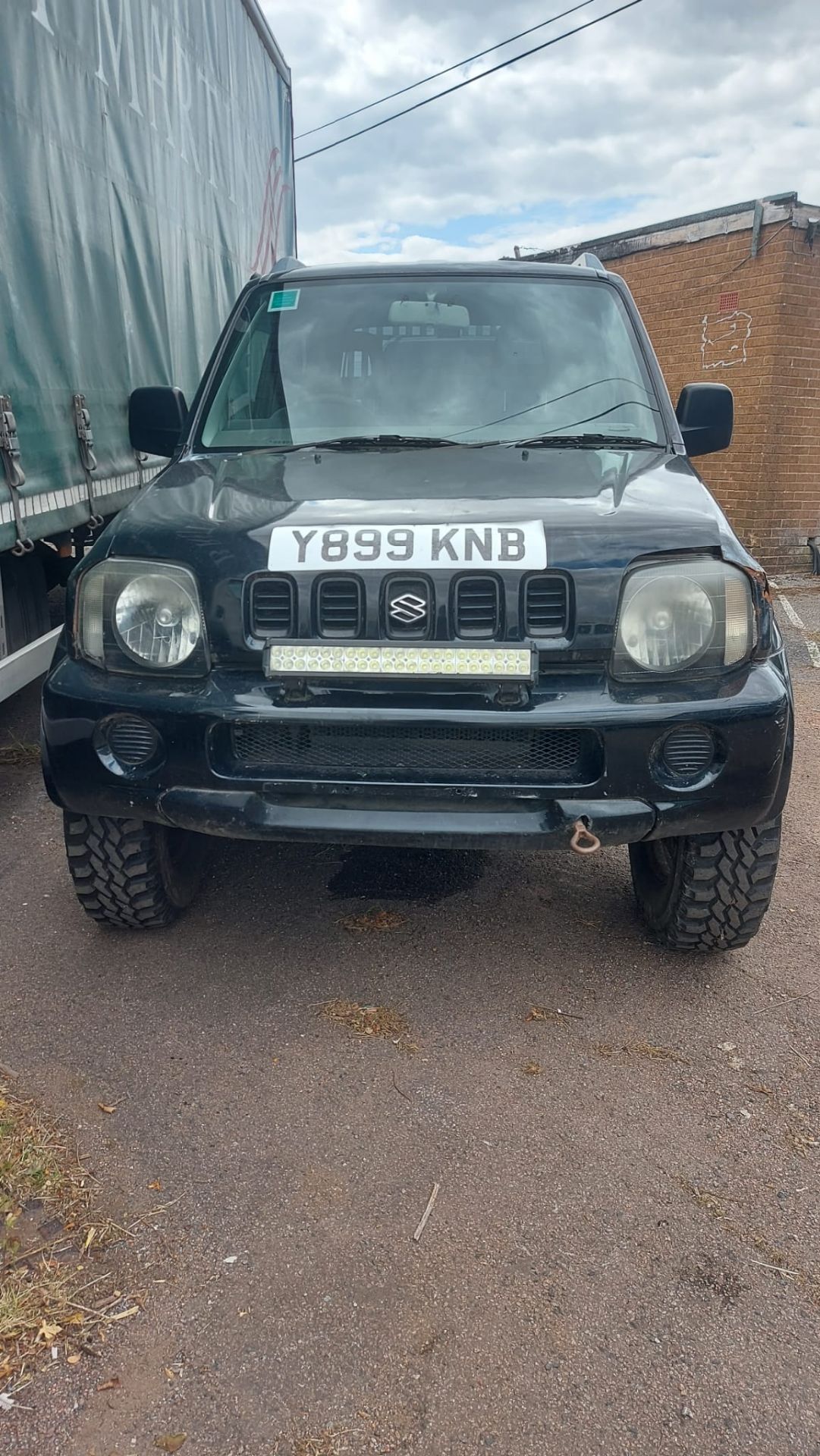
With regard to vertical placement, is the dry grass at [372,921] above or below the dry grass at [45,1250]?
below

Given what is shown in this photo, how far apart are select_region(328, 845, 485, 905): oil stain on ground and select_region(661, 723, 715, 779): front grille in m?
1.09

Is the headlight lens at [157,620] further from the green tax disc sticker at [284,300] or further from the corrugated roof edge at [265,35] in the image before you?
the corrugated roof edge at [265,35]

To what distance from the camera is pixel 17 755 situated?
474 centimetres

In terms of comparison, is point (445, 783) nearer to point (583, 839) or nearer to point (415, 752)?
point (415, 752)

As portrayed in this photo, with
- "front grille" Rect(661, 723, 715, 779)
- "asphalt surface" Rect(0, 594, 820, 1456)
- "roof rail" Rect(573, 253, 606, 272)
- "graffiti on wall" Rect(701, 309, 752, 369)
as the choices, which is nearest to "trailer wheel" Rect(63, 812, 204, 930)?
"asphalt surface" Rect(0, 594, 820, 1456)

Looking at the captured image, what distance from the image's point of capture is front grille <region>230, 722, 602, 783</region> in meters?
2.42

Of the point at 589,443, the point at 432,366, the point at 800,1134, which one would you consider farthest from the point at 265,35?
the point at 800,1134

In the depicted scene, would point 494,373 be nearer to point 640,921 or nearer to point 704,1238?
point 640,921

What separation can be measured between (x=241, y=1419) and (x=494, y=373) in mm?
2956

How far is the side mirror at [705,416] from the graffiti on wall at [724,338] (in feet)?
21.9

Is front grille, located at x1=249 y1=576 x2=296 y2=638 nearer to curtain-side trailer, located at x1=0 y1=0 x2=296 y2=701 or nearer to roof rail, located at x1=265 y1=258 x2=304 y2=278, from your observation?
curtain-side trailer, located at x1=0 y1=0 x2=296 y2=701

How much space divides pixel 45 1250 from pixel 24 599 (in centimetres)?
283

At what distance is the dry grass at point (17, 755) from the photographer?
4.65m

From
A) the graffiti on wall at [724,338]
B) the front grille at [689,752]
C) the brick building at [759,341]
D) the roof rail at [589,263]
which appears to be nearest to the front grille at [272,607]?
the front grille at [689,752]
